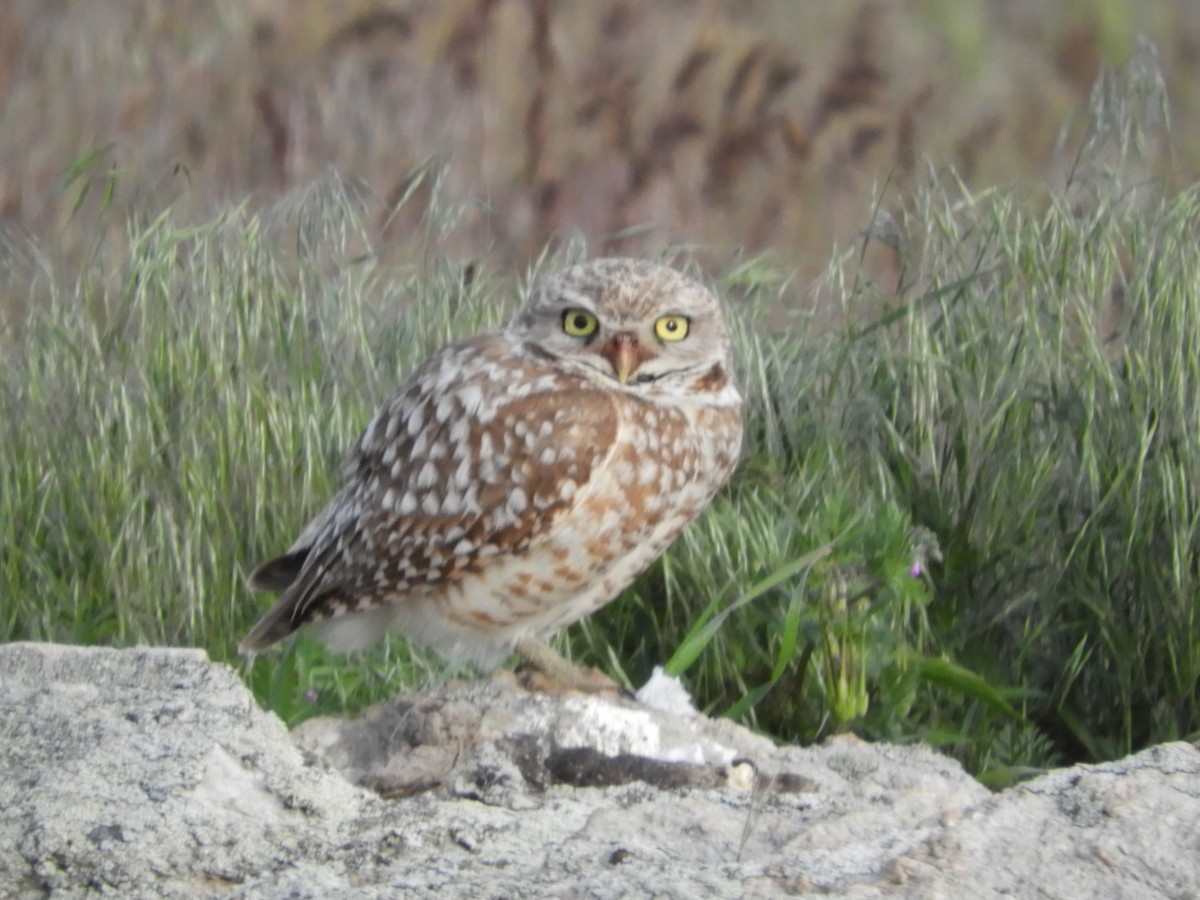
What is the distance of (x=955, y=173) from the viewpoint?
3.50 meters

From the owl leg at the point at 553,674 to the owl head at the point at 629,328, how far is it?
0.50 m

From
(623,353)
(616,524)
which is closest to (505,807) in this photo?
(616,524)

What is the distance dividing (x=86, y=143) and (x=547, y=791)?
269 cm

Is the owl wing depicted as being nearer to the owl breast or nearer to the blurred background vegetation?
the owl breast

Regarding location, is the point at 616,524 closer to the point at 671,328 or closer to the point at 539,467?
the point at 539,467

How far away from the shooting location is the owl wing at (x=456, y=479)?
253cm

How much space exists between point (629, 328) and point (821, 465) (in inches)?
31.6

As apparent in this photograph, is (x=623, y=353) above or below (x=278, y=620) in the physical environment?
above

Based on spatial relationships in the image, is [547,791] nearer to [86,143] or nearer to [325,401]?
[325,401]

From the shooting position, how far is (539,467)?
2525 mm

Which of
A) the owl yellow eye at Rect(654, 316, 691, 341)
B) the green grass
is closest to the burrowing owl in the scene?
the owl yellow eye at Rect(654, 316, 691, 341)

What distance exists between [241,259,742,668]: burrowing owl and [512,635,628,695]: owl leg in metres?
0.05

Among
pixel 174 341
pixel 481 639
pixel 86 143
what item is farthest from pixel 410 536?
pixel 86 143

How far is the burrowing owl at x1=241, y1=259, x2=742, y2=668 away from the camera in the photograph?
2537 millimetres
